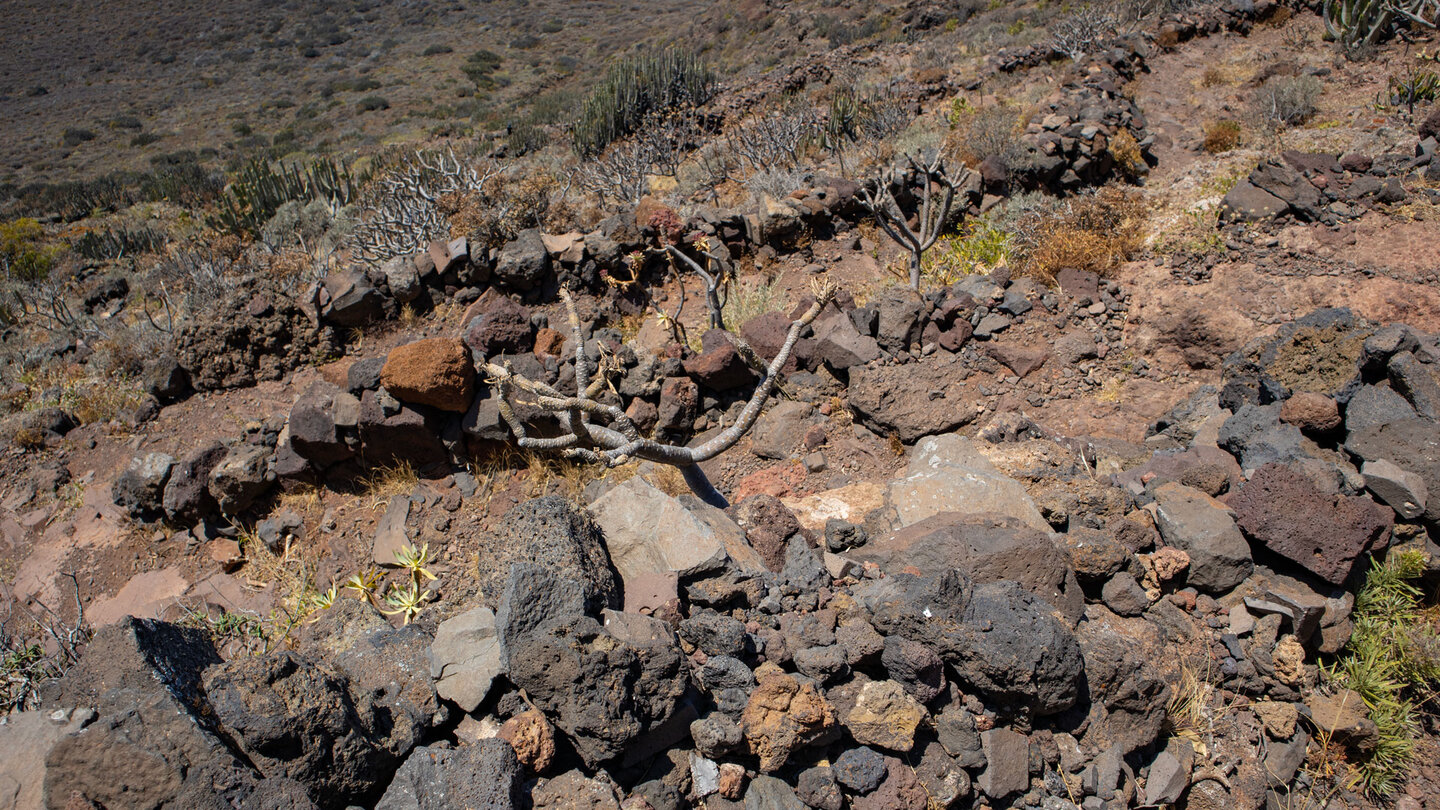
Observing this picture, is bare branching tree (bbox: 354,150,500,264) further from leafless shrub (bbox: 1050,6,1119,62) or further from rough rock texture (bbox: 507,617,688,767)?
leafless shrub (bbox: 1050,6,1119,62)

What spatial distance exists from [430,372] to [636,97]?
38.0 ft

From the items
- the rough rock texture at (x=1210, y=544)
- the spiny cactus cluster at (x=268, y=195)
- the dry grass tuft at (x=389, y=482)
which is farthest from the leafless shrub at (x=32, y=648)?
the spiny cactus cluster at (x=268, y=195)

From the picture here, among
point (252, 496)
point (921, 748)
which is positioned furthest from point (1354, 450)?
point (252, 496)

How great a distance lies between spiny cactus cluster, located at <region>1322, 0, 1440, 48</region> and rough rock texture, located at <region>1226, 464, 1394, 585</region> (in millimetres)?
11216

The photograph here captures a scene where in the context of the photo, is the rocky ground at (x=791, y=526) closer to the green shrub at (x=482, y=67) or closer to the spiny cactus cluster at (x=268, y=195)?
the spiny cactus cluster at (x=268, y=195)

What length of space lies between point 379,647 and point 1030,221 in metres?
7.57

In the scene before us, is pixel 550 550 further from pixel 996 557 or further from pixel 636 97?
pixel 636 97

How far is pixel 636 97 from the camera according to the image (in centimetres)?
1503

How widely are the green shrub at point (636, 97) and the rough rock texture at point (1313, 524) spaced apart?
12.9 meters

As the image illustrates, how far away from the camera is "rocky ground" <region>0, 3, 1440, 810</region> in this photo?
A: 8.28 ft

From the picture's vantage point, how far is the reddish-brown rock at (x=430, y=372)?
5477mm

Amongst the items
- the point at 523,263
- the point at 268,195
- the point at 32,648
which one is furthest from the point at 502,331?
the point at 268,195

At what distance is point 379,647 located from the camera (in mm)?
2926

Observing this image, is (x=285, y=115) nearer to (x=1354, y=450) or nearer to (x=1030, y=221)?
(x=1030, y=221)
